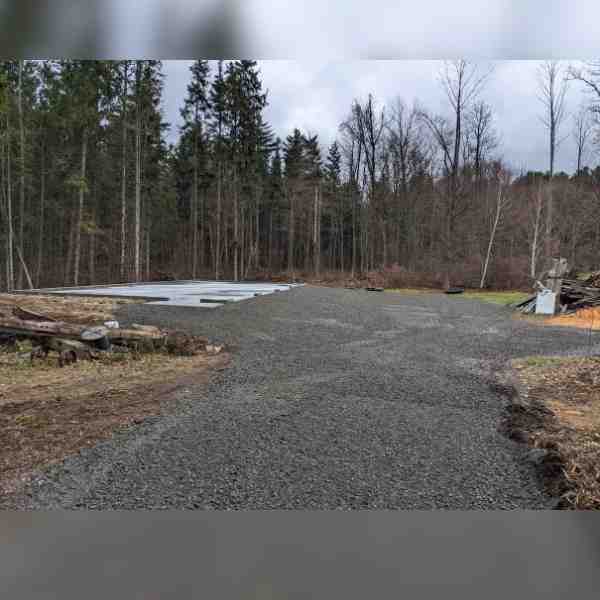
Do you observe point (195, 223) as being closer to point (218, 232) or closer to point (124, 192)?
point (218, 232)

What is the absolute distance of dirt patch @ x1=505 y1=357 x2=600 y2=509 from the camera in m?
1.00

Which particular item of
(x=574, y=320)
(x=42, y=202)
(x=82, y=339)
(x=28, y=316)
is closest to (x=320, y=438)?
(x=82, y=339)

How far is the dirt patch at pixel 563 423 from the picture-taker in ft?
3.27

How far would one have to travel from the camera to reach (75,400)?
4.86 feet

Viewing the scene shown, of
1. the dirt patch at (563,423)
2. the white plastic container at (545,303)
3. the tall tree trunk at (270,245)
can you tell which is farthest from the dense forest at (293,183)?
the dirt patch at (563,423)

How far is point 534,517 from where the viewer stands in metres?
0.92

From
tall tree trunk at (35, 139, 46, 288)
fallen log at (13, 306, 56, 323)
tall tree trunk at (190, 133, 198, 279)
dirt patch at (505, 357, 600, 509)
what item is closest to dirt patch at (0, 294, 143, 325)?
fallen log at (13, 306, 56, 323)

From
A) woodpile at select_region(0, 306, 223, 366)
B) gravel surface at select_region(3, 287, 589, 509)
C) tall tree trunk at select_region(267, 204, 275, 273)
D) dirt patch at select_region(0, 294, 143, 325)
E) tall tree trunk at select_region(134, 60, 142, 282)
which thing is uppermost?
tall tree trunk at select_region(134, 60, 142, 282)

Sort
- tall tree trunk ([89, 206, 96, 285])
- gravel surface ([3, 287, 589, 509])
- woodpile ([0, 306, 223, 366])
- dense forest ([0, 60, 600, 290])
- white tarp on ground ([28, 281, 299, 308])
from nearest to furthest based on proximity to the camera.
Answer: gravel surface ([3, 287, 589, 509]) < dense forest ([0, 60, 600, 290]) < woodpile ([0, 306, 223, 366]) < white tarp on ground ([28, 281, 299, 308]) < tall tree trunk ([89, 206, 96, 285])

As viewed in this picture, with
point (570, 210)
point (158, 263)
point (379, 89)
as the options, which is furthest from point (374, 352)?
point (158, 263)

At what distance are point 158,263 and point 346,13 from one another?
11.4 ft

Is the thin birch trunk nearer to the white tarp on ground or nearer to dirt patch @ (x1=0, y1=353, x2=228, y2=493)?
the white tarp on ground

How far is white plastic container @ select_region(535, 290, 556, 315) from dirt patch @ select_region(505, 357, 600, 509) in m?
1.24

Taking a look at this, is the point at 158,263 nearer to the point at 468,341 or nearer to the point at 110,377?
the point at 110,377
